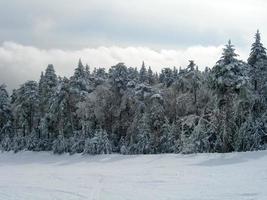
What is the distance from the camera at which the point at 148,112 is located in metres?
51.5

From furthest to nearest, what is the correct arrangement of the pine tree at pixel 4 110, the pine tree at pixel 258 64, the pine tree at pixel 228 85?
the pine tree at pixel 4 110 → the pine tree at pixel 258 64 → the pine tree at pixel 228 85

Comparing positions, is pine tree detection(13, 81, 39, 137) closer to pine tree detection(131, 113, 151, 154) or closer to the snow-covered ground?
pine tree detection(131, 113, 151, 154)

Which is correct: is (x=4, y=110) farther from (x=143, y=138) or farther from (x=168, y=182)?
(x=168, y=182)

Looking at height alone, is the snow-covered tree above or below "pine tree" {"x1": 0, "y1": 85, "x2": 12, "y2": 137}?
below

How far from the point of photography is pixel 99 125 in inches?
2202

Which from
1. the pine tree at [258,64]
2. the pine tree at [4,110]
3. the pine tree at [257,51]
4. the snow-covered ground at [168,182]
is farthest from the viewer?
the pine tree at [4,110]

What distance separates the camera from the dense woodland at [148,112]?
129 feet

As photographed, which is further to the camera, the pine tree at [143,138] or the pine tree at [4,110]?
the pine tree at [4,110]

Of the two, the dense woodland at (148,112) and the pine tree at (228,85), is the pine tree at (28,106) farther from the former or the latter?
the pine tree at (228,85)

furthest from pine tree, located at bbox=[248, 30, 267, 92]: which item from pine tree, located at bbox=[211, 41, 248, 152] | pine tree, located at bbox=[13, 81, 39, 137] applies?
pine tree, located at bbox=[13, 81, 39, 137]

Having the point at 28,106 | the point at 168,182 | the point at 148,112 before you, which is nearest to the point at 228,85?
the point at 148,112

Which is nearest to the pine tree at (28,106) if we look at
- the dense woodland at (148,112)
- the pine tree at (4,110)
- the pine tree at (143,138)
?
the dense woodland at (148,112)

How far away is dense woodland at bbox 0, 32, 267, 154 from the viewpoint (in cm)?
3944

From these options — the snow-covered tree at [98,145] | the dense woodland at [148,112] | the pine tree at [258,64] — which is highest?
the pine tree at [258,64]
